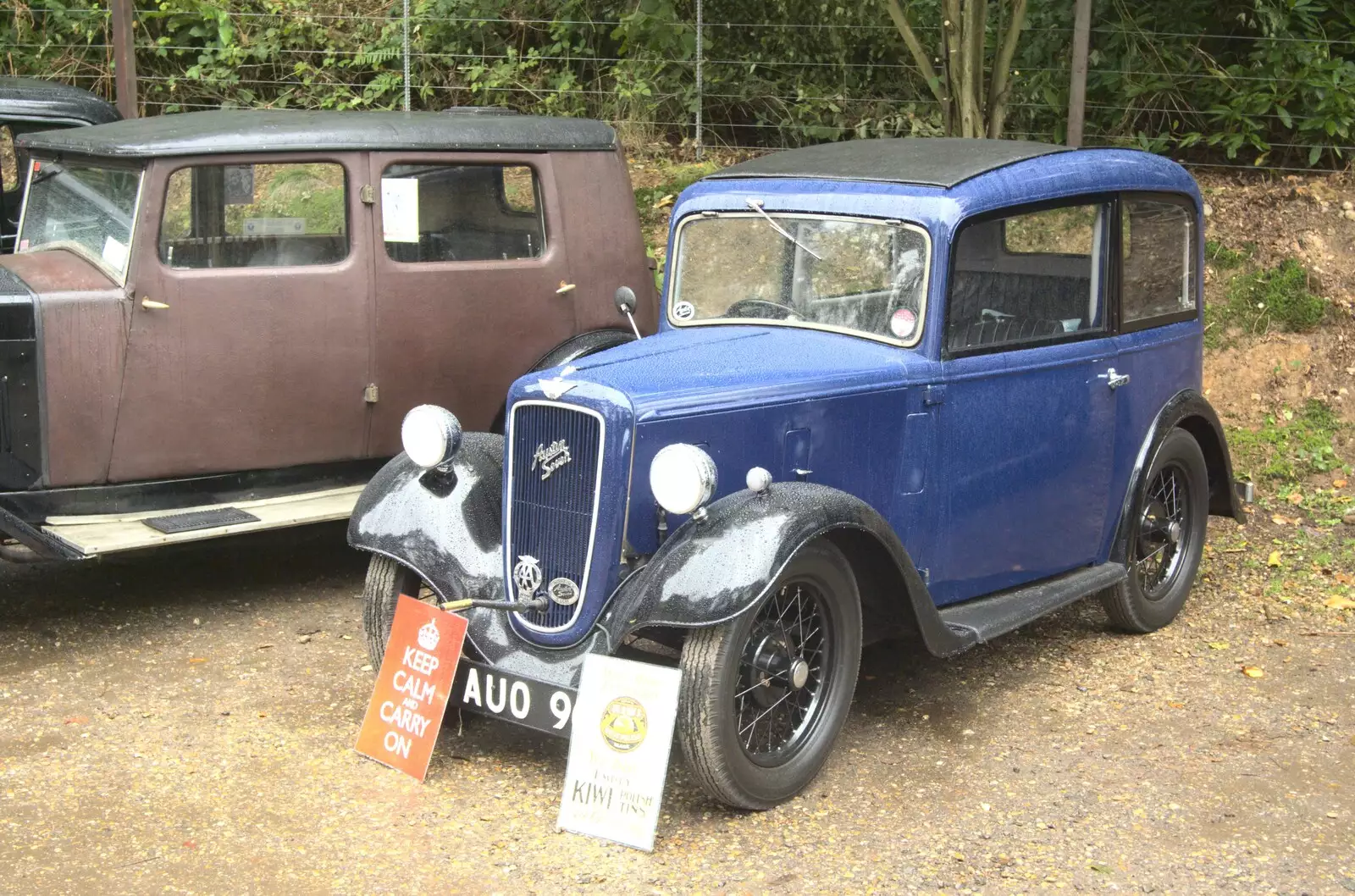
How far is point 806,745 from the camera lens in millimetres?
4301

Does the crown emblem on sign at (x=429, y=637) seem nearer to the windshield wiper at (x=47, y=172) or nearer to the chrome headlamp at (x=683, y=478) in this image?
the chrome headlamp at (x=683, y=478)

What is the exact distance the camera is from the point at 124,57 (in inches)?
368

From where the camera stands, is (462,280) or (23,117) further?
(23,117)

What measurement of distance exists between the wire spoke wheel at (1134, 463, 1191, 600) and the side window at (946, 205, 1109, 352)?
2.84 ft

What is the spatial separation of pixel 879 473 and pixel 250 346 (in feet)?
8.51

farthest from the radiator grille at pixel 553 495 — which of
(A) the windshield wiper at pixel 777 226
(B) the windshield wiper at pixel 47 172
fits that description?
(B) the windshield wiper at pixel 47 172

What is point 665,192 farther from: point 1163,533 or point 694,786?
point 694,786

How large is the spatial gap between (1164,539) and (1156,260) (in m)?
1.10

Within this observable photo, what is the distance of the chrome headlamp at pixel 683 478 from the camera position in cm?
Result: 393

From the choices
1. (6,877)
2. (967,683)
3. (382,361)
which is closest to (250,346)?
(382,361)

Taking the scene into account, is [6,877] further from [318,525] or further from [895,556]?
[318,525]

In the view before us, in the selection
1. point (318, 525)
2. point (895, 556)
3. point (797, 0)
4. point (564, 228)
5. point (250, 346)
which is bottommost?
point (318, 525)

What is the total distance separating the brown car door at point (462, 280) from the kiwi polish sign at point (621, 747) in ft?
7.92

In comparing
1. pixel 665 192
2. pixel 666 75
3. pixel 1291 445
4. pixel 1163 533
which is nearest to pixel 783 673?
pixel 1163 533
